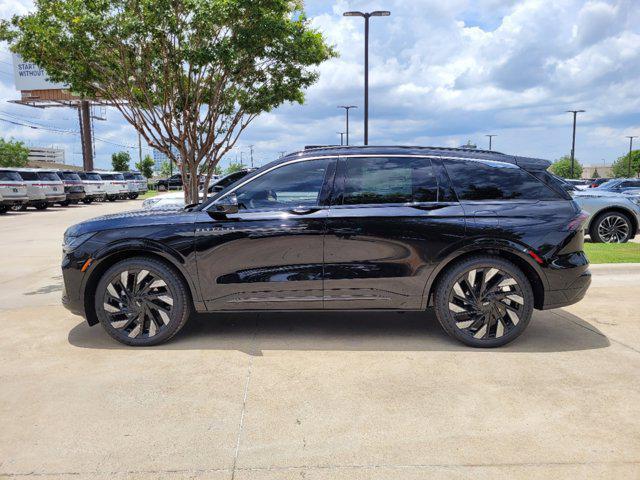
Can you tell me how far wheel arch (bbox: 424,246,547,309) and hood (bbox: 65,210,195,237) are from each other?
2.19m

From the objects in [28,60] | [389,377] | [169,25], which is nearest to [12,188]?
[28,60]

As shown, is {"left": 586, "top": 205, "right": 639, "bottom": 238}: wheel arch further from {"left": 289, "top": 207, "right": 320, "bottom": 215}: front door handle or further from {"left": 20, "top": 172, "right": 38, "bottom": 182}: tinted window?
{"left": 20, "top": 172, "right": 38, "bottom": 182}: tinted window

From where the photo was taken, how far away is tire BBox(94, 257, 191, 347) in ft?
14.8

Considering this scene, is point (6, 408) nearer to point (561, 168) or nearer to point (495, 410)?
point (495, 410)

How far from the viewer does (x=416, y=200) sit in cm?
450

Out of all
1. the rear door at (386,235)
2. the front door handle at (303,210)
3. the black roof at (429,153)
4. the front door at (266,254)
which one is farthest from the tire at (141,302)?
the black roof at (429,153)

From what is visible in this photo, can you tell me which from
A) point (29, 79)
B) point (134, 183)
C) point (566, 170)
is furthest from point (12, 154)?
point (566, 170)

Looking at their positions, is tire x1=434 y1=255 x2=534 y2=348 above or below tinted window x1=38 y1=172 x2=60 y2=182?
below

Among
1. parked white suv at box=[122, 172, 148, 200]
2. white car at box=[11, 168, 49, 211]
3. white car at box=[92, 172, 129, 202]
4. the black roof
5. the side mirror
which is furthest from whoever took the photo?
parked white suv at box=[122, 172, 148, 200]

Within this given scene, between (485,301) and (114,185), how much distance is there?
33.9 m

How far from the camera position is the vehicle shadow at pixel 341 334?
14.9 ft

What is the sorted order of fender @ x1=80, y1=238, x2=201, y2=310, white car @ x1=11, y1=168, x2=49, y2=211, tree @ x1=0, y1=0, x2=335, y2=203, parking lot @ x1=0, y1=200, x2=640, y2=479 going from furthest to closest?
white car @ x1=11, y1=168, x2=49, y2=211, tree @ x1=0, y1=0, x2=335, y2=203, fender @ x1=80, y1=238, x2=201, y2=310, parking lot @ x1=0, y1=200, x2=640, y2=479

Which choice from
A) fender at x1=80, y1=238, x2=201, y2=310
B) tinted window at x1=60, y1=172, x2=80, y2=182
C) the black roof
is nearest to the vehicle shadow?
fender at x1=80, y1=238, x2=201, y2=310

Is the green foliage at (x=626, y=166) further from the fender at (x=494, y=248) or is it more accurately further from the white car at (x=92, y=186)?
the fender at (x=494, y=248)
